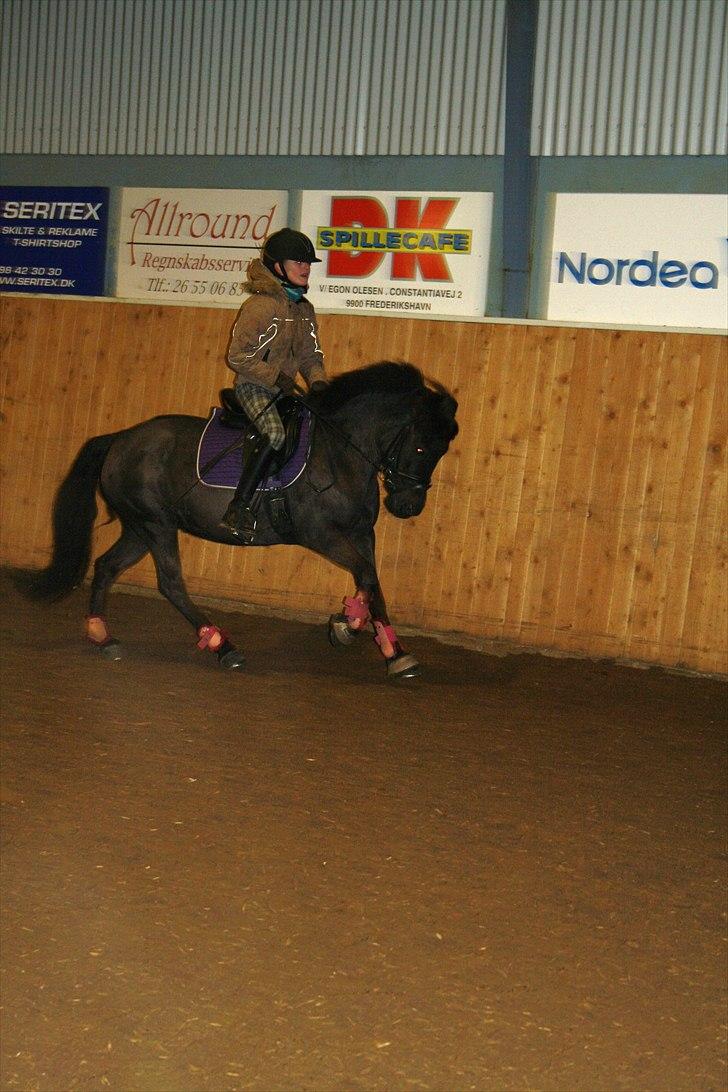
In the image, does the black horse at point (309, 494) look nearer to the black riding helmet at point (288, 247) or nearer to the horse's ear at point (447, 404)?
the horse's ear at point (447, 404)

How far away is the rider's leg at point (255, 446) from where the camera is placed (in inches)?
314

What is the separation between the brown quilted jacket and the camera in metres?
7.92

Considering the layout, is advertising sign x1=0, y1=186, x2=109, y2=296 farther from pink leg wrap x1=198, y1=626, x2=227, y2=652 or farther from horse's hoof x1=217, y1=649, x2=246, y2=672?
horse's hoof x1=217, y1=649, x2=246, y2=672

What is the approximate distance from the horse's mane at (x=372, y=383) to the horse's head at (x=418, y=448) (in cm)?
14

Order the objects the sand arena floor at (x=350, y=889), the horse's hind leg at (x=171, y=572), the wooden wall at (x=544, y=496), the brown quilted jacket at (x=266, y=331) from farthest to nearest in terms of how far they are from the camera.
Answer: the wooden wall at (x=544, y=496)
the horse's hind leg at (x=171, y=572)
the brown quilted jacket at (x=266, y=331)
the sand arena floor at (x=350, y=889)

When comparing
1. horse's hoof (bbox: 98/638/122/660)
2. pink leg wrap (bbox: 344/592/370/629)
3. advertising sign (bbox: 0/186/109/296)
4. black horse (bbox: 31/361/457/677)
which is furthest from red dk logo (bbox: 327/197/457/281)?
horse's hoof (bbox: 98/638/122/660)

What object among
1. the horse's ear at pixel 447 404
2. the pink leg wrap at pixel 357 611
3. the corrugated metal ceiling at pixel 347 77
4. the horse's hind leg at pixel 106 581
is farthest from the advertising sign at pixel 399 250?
the pink leg wrap at pixel 357 611

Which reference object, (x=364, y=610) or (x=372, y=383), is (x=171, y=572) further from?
(x=372, y=383)

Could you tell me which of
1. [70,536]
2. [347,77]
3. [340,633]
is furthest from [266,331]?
[347,77]

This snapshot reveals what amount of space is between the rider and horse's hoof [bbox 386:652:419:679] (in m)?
1.40

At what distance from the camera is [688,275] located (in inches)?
399

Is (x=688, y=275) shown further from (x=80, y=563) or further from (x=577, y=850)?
(x=577, y=850)

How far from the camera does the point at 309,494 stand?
26.8ft

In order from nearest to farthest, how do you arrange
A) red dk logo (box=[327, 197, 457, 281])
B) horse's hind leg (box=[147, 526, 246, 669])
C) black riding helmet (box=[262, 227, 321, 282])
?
black riding helmet (box=[262, 227, 321, 282]), horse's hind leg (box=[147, 526, 246, 669]), red dk logo (box=[327, 197, 457, 281])
